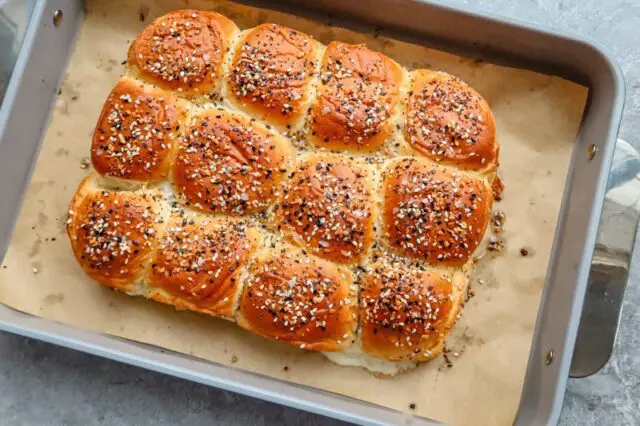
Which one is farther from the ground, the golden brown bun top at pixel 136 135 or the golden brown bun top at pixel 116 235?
the golden brown bun top at pixel 136 135

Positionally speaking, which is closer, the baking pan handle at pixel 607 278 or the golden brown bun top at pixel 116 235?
the golden brown bun top at pixel 116 235

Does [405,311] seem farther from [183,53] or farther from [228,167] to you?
[183,53]

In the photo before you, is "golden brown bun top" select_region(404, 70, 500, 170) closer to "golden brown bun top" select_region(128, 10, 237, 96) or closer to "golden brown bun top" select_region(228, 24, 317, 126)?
"golden brown bun top" select_region(228, 24, 317, 126)

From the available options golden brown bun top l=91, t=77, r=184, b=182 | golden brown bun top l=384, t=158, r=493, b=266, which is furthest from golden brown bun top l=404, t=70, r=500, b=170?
golden brown bun top l=91, t=77, r=184, b=182

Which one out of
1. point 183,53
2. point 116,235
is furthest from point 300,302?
point 183,53

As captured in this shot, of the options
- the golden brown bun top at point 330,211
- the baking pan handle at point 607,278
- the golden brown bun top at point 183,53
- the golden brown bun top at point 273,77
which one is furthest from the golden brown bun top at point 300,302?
the baking pan handle at point 607,278

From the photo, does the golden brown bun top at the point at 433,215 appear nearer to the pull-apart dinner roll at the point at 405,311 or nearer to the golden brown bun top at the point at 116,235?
the pull-apart dinner roll at the point at 405,311
